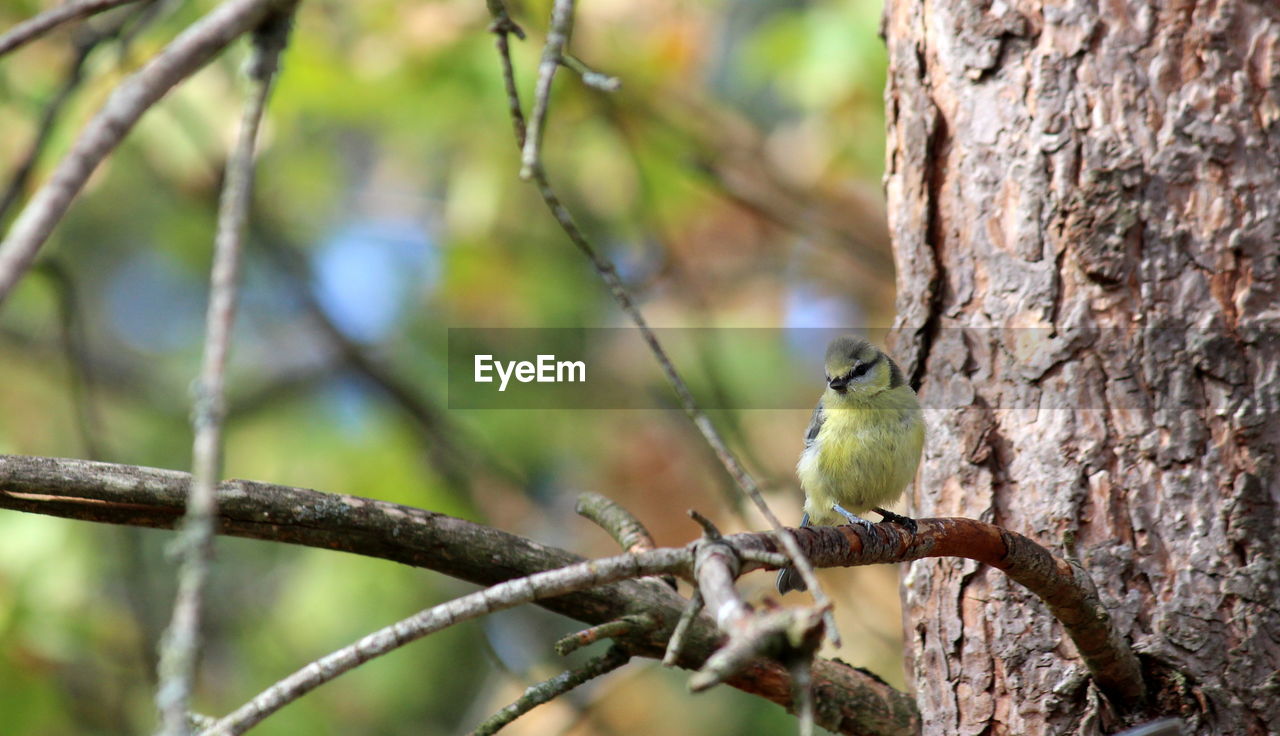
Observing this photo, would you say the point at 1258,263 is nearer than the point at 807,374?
Yes

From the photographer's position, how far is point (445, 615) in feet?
4.00

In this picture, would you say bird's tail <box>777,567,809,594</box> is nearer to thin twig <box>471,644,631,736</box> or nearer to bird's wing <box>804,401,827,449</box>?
bird's wing <box>804,401,827,449</box>

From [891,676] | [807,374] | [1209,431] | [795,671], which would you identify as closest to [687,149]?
[807,374]

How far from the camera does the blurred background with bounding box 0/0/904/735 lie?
419cm

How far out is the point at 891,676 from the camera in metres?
5.38

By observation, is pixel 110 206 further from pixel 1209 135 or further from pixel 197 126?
pixel 1209 135

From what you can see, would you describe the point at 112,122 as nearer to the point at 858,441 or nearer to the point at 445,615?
the point at 445,615

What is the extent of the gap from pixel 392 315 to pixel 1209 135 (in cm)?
483

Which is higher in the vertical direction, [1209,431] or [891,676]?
[1209,431]

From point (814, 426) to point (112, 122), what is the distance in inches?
98.4

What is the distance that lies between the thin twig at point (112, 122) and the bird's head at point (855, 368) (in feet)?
6.65

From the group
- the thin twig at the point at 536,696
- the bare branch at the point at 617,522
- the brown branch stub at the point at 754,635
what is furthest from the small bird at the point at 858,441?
the brown branch stub at the point at 754,635

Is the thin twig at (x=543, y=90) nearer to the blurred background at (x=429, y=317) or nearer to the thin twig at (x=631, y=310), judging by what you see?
the thin twig at (x=631, y=310)

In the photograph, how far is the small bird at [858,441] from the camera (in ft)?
8.77
